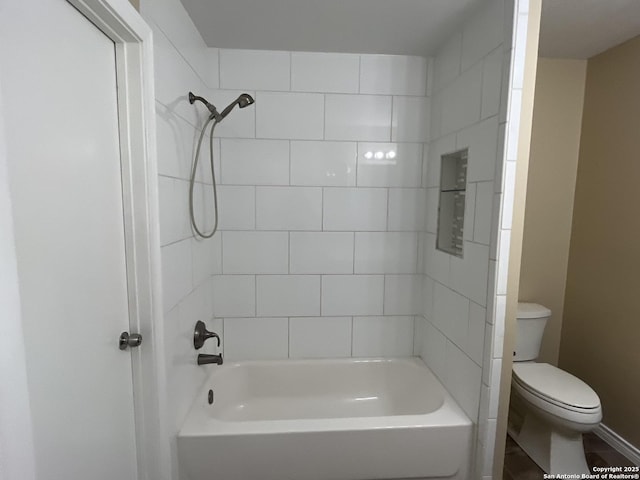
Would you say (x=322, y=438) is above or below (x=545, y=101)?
below

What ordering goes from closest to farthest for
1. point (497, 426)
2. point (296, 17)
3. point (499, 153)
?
point (499, 153) → point (497, 426) → point (296, 17)

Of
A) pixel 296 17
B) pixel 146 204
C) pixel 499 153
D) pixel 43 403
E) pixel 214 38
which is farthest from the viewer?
pixel 214 38

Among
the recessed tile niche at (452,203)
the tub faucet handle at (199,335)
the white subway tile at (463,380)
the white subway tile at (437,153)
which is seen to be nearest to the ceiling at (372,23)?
the white subway tile at (437,153)

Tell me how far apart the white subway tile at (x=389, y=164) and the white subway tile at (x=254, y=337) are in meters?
1.00

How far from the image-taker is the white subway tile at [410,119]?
189 cm

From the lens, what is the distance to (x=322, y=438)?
137 centimetres

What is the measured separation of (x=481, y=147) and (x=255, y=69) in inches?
49.6

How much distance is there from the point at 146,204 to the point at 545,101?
2413 millimetres

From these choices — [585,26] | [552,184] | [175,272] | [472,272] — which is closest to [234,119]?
[175,272]

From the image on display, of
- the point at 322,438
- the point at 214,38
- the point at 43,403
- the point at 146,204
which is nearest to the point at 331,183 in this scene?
the point at 214,38

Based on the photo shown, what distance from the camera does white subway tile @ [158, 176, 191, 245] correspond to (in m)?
1.16

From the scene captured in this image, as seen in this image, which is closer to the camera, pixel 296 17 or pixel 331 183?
pixel 296 17

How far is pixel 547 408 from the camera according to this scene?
167 centimetres

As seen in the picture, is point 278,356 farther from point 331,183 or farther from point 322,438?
point 331,183
